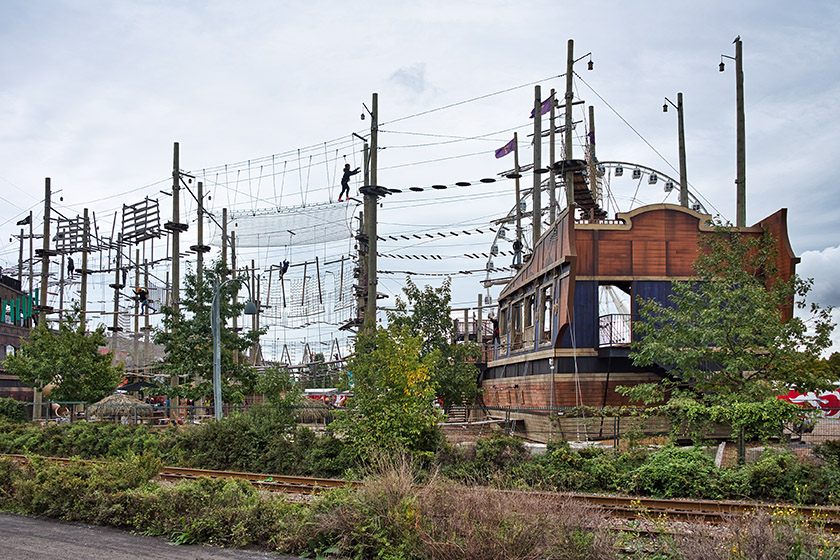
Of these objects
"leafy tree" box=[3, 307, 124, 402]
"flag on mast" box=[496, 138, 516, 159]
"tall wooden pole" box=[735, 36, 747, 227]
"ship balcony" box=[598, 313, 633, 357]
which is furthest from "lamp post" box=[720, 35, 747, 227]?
"leafy tree" box=[3, 307, 124, 402]

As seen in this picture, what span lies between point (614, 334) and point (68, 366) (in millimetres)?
25146

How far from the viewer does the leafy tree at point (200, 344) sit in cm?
3005

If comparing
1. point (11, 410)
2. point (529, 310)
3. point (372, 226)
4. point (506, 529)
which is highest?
point (372, 226)

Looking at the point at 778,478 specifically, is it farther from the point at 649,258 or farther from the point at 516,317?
the point at 516,317

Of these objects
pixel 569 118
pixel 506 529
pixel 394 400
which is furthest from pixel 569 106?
pixel 506 529

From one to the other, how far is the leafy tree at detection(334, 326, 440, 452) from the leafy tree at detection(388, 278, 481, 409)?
658cm

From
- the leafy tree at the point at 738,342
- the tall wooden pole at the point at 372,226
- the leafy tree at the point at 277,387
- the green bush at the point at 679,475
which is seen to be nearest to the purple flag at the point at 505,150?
the tall wooden pole at the point at 372,226

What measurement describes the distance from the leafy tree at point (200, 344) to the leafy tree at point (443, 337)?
8357mm

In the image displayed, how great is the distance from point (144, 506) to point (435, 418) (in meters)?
8.04

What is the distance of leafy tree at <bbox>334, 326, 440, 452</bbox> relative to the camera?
18641mm

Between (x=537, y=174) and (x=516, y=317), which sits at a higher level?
(x=537, y=174)

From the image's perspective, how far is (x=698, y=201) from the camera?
1508 inches

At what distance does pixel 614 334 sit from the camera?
2561 centimetres

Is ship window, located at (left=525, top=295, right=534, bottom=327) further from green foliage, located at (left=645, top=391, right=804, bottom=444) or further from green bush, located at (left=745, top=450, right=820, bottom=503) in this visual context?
green bush, located at (left=745, top=450, right=820, bottom=503)
